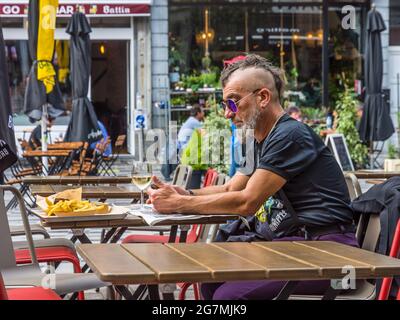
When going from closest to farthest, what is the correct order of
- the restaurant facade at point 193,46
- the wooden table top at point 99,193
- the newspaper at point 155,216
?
the newspaper at point 155,216, the wooden table top at point 99,193, the restaurant facade at point 193,46

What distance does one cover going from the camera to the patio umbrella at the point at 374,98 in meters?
17.3

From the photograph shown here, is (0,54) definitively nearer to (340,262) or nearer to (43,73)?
(340,262)

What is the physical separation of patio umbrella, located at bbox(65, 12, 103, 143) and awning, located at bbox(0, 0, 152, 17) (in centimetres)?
506

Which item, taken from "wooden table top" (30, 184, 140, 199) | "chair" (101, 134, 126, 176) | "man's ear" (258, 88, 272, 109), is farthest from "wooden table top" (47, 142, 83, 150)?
"man's ear" (258, 88, 272, 109)

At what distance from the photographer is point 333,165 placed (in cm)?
417

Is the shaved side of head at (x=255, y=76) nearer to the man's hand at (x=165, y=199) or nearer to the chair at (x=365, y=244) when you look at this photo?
the man's hand at (x=165, y=199)

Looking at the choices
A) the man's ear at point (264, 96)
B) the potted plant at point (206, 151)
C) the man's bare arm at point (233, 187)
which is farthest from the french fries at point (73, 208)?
the potted plant at point (206, 151)

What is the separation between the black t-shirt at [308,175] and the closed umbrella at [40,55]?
345 inches

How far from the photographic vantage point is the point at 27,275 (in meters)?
4.24

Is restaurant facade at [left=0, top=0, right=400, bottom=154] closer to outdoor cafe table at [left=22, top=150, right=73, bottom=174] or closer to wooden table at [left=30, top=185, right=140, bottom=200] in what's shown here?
outdoor cafe table at [left=22, top=150, right=73, bottom=174]

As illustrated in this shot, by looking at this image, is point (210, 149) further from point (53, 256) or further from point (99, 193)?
point (53, 256)

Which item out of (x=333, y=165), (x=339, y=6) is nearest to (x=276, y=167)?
(x=333, y=165)

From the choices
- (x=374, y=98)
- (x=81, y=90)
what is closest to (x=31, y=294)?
(x=81, y=90)

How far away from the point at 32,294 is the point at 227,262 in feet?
3.85
